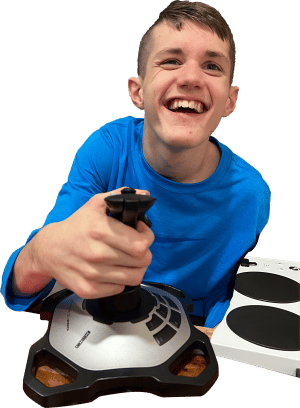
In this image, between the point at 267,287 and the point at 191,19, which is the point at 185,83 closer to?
the point at 191,19

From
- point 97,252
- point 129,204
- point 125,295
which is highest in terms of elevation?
point 129,204

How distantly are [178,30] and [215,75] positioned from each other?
0.17 metres

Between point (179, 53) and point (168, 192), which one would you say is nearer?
point (179, 53)

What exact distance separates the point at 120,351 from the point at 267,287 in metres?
0.62

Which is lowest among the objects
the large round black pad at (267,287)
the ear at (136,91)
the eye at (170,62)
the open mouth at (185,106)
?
the large round black pad at (267,287)

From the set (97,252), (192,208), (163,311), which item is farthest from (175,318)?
(192,208)

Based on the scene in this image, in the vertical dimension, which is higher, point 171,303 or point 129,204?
point 129,204

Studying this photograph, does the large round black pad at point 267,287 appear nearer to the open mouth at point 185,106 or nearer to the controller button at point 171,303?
the controller button at point 171,303

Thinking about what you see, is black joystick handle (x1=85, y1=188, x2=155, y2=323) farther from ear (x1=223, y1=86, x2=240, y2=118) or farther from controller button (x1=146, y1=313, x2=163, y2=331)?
ear (x1=223, y1=86, x2=240, y2=118)

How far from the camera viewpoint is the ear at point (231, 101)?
1.11 meters

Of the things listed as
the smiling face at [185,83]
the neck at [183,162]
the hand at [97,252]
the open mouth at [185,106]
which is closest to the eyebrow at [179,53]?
the smiling face at [185,83]

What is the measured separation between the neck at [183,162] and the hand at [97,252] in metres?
0.36

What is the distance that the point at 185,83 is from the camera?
92 cm

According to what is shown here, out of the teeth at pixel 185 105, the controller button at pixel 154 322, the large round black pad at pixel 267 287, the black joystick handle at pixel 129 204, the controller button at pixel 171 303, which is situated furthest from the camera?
the large round black pad at pixel 267 287
